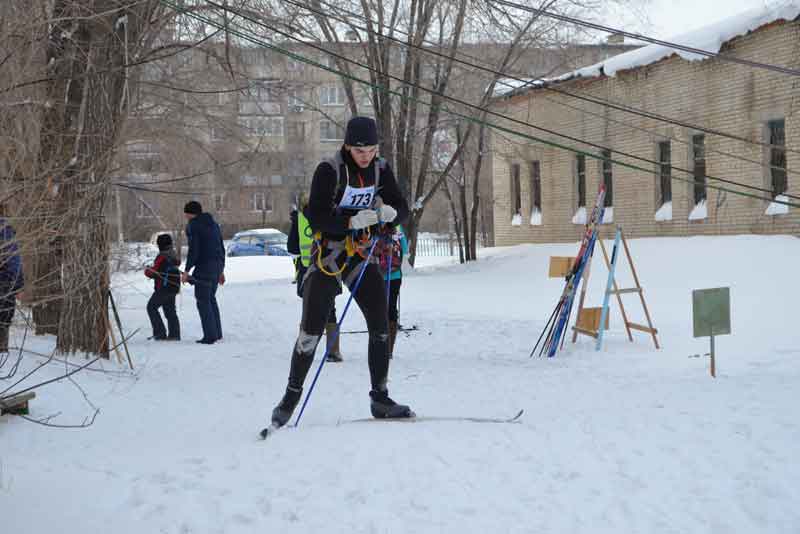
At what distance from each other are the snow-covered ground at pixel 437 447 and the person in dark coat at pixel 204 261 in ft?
2.50

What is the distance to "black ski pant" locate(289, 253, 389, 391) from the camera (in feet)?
20.0

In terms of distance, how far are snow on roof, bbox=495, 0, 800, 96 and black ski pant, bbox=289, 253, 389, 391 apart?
9.99 m

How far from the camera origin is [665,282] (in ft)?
61.4

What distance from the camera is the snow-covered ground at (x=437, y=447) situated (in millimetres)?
4254

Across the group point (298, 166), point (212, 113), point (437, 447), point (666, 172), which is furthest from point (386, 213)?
point (298, 166)

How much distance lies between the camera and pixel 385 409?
6.27 m

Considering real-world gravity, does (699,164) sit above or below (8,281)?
above

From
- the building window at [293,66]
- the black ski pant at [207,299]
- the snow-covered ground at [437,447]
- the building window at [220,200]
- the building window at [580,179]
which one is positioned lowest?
the snow-covered ground at [437,447]

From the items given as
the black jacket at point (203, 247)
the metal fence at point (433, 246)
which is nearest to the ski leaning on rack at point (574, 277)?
the black jacket at point (203, 247)

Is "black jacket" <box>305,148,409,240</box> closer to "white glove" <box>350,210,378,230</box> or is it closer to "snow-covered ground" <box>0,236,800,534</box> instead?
"white glove" <box>350,210,378,230</box>

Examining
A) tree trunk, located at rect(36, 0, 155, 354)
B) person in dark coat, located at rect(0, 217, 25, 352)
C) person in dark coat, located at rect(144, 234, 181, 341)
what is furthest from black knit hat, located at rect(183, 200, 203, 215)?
person in dark coat, located at rect(0, 217, 25, 352)

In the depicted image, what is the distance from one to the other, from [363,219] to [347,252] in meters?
0.26

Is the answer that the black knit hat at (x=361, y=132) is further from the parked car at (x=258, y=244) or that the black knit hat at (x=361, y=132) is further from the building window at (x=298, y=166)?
the building window at (x=298, y=166)

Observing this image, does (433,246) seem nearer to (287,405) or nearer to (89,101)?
(89,101)
